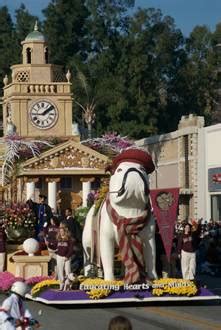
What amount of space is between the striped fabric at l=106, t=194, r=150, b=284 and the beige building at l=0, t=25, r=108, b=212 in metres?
14.4

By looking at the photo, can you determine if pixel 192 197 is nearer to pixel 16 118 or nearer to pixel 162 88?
pixel 16 118

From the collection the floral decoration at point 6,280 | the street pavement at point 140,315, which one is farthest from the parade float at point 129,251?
the floral decoration at point 6,280

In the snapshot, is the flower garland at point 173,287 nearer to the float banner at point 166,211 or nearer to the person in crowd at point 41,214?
the float banner at point 166,211

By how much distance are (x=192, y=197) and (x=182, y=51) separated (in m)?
37.7

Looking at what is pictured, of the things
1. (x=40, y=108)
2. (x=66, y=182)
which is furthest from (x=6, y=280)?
(x=40, y=108)

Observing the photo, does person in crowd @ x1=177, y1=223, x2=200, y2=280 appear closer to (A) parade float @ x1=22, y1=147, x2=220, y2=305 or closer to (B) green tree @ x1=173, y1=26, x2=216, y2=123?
(A) parade float @ x1=22, y1=147, x2=220, y2=305

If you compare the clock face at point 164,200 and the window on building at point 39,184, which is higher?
the window on building at point 39,184

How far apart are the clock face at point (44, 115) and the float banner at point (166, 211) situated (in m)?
37.0

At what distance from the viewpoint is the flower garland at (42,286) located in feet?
70.6

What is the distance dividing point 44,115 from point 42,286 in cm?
3970

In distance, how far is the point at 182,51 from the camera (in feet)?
309

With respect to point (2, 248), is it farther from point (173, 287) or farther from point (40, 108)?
point (40, 108)

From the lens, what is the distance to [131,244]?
20.4 meters

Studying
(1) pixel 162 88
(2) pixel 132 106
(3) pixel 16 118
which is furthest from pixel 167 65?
(3) pixel 16 118
